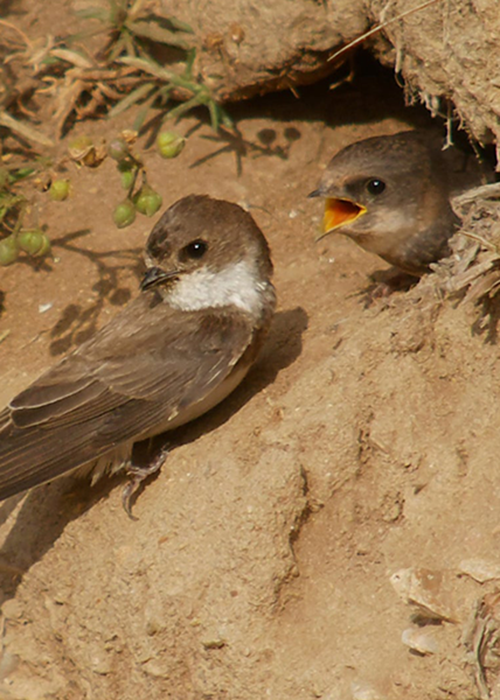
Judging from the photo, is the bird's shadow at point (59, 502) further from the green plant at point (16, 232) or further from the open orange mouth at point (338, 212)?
the green plant at point (16, 232)

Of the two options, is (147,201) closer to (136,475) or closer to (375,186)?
(375,186)

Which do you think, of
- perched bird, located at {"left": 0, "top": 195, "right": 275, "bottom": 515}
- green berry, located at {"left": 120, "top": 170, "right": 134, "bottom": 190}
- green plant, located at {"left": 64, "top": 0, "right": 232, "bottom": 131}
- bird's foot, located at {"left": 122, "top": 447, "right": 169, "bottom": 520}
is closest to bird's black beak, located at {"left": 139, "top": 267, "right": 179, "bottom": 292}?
perched bird, located at {"left": 0, "top": 195, "right": 275, "bottom": 515}

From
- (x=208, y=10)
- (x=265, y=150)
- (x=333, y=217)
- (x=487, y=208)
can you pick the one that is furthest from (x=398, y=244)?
(x=208, y=10)

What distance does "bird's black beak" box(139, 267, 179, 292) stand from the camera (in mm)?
3484

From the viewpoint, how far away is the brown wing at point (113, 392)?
127 inches

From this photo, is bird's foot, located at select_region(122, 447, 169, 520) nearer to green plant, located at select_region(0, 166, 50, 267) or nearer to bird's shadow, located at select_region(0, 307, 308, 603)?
bird's shadow, located at select_region(0, 307, 308, 603)

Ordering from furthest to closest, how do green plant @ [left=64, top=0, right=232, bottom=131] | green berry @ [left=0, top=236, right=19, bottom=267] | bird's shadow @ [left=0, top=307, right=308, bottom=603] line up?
1. green plant @ [left=64, top=0, right=232, bottom=131]
2. green berry @ [left=0, top=236, right=19, bottom=267]
3. bird's shadow @ [left=0, top=307, right=308, bottom=603]

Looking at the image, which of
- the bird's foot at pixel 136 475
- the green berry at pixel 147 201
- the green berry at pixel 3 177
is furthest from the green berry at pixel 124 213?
the bird's foot at pixel 136 475

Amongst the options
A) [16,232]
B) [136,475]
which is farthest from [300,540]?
[16,232]

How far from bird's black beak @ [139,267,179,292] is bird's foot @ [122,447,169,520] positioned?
576mm

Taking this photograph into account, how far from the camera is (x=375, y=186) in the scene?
3715 millimetres

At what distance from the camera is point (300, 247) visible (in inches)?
169

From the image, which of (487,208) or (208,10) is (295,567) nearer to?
(487,208)

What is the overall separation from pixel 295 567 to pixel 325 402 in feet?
1.74
